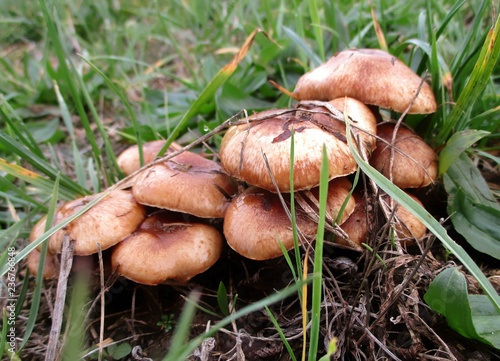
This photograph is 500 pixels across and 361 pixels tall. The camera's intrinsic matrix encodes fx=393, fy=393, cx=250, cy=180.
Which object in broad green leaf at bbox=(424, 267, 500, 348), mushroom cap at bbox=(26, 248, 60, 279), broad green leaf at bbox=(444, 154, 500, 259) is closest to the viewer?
broad green leaf at bbox=(424, 267, 500, 348)

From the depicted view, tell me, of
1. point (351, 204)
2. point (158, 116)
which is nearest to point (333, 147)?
point (351, 204)

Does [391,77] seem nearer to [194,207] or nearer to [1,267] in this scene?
[194,207]

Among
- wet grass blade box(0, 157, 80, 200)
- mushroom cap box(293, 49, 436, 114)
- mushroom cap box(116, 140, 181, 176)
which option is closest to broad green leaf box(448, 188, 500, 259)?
mushroom cap box(293, 49, 436, 114)

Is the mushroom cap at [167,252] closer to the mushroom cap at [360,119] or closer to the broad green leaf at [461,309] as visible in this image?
the mushroom cap at [360,119]

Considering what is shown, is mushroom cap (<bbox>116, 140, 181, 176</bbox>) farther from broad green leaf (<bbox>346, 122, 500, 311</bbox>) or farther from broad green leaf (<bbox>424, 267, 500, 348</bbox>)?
broad green leaf (<bbox>424, 267, 500, 348</bbox>)

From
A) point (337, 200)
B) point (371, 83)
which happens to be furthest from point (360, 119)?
point (337, 200)

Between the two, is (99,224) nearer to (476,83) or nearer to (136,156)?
(136,156)
